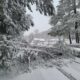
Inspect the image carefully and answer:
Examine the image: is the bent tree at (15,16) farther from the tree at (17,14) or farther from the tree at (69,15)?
the tree at (69,15)

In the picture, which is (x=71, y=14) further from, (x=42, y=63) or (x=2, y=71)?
(x=2, y=71)

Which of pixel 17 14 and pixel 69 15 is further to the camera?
pixel 69 15

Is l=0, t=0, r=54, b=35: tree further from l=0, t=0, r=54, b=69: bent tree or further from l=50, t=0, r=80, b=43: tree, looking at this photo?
l=50, t=0, r=80, b=43: tree

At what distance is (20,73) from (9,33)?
1816 mm

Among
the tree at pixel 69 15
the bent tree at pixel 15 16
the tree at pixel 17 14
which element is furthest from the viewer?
the tree at pixel 69 15

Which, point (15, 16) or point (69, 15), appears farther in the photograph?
point (69, 15)

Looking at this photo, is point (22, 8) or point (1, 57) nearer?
point (1, 57)

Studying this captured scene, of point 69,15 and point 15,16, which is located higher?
point 69,15

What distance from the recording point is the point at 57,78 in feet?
17.4

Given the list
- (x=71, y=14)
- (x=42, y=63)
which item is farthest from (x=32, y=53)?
(x=71, y=14)

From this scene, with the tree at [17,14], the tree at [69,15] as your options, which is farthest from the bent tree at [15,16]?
the tree at [69,15]

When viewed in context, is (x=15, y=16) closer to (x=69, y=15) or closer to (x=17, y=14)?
(x=17, y=14)

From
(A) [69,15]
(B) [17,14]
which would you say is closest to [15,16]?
(B) [17,14]

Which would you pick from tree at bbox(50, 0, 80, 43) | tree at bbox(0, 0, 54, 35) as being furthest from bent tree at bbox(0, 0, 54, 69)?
tree at bbox(50, 0, 80, 43)
